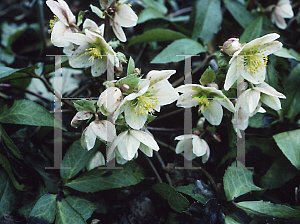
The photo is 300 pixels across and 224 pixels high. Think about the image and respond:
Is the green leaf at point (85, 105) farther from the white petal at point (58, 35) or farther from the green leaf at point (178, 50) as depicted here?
the green leaf at point (178, 50)

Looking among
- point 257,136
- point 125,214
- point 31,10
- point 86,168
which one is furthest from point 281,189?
point 31,10

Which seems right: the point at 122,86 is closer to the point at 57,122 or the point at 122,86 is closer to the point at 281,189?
the point at 57,122

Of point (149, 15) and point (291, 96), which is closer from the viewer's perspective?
point (291, 96)

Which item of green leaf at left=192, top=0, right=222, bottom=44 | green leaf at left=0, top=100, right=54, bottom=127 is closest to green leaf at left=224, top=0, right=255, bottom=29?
green leaf at left=192, top=0, right=222, bottom=44

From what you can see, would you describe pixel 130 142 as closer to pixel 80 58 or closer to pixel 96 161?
pixel 96 161

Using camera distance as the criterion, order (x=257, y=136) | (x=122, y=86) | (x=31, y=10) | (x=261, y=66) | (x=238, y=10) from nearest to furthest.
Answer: (x=122, y=86)
(x=261, y=66)
(x=257, y=136)
(x=238, y=10)
(x=31, y=10)

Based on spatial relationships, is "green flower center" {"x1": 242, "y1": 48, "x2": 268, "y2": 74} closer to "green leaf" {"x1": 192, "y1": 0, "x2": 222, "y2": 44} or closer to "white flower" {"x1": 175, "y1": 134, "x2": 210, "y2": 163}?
"white flower" {"x1": 175, "y1": 134, "x2": 210, "y2": 163}

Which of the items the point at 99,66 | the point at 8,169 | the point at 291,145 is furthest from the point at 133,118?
the point at 291,145
